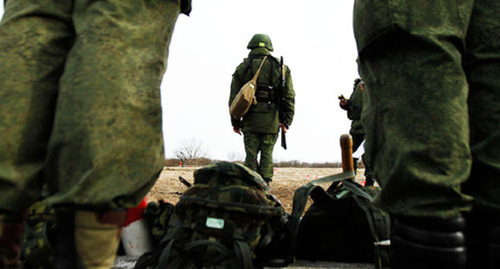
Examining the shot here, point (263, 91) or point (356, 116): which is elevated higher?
point (263, 91)

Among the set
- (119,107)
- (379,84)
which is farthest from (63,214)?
(379,84)

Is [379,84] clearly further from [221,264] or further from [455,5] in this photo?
[221,264]

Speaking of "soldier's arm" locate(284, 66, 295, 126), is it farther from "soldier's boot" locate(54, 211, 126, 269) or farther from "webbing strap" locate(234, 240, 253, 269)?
"soldier's boot" locate(54, 211, 126, 269)

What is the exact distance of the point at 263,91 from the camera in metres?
4.38

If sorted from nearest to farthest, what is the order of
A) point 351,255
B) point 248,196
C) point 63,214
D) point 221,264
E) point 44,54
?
point 63,214, point 44,54, point 221,264, point 248,196, point 351,255

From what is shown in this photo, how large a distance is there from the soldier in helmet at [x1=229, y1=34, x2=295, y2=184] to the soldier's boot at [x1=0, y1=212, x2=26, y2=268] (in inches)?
143

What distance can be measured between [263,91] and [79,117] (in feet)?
12.4

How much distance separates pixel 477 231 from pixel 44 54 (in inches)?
51.4

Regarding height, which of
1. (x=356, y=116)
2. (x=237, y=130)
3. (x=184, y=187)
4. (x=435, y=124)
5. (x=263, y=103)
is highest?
(x=263, y=103)

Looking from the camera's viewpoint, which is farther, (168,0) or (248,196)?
(248,196)

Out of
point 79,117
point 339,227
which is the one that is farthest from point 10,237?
point 339,227

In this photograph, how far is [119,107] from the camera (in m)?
0.73

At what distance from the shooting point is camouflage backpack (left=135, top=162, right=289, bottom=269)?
112 centimetres

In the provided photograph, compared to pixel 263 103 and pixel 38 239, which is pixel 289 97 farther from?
pixel 38 239
